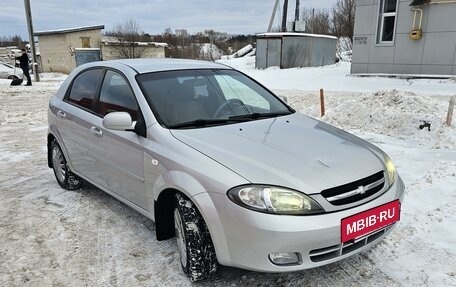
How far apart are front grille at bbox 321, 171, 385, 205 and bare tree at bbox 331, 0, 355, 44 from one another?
91.7 feet

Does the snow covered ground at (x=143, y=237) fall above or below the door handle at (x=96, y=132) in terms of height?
below

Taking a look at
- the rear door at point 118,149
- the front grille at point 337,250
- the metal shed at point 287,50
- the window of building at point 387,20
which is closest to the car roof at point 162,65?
the rear door at point 118,149

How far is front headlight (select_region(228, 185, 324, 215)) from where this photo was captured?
231 centimetres

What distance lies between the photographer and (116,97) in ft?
11.9

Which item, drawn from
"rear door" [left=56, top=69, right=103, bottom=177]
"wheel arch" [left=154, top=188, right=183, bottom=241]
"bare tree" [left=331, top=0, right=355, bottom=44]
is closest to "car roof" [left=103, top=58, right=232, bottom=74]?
"rear door" [left=56, top=69, right=103, bottom=177]

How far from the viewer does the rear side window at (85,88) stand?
13.3 feet

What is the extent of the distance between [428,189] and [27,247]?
13.5 ft

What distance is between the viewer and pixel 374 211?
2525 millimetres

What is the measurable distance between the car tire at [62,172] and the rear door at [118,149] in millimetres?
726

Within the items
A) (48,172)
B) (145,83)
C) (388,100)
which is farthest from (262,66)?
(145,83)

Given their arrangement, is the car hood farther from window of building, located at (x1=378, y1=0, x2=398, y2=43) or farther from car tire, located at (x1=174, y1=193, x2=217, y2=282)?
window of building, located at (x1=378, y1=0, x2=398, y2=43)

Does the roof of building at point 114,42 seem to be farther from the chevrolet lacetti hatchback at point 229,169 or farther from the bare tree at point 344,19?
the chevrolet lacetti hatchback at point 229,169

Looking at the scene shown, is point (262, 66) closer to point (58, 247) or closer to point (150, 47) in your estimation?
point (150, 47)

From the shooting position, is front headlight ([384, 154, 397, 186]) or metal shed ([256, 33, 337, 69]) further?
metal shed ([256, 33, 337, 69])
